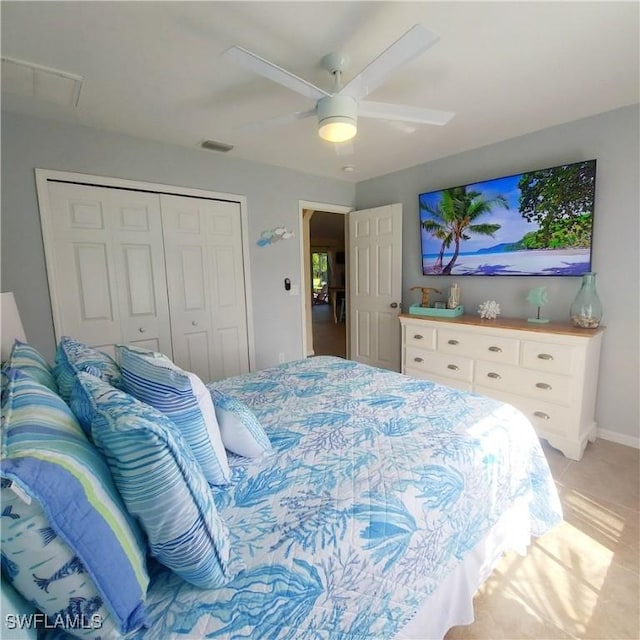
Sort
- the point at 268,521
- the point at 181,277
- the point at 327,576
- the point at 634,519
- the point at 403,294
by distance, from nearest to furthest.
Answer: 1. the point at 327,576
2. the point at 268,521
3. the point at 634,519
4. the point at 181,277
5. the point at 403,294

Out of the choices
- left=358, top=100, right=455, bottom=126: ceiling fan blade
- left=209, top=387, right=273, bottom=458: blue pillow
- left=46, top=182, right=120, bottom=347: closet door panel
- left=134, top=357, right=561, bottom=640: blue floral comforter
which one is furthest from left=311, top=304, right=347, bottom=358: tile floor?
left=209, top=387, right=273, bottom=458: blue pillow

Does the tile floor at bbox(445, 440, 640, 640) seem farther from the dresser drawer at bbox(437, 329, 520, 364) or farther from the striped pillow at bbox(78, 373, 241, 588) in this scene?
the striped pillow at bbox(78, 373, 241, 588)

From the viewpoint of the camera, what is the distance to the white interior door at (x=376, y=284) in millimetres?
3848

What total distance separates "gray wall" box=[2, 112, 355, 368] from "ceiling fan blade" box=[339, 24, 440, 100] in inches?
78.6

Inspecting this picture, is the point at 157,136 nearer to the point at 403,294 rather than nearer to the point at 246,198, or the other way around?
the point at 246,198

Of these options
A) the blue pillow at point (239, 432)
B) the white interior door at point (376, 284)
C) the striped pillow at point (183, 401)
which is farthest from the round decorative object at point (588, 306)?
the striped pillow at point (183, 401)

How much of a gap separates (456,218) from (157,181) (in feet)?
9.12

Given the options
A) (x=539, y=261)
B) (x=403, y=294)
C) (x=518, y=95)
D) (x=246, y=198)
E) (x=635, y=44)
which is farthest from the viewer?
(x=403, y=294)

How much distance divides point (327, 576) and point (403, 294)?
132 inches

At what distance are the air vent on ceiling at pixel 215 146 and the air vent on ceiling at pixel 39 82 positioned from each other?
3.23 feet

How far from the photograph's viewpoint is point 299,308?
12.9 feet

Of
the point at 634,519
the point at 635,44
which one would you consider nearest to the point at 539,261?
the point at 635,44

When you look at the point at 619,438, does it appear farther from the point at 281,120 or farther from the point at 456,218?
the point at 281,120

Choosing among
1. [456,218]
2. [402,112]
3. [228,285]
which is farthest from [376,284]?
[402,112]
